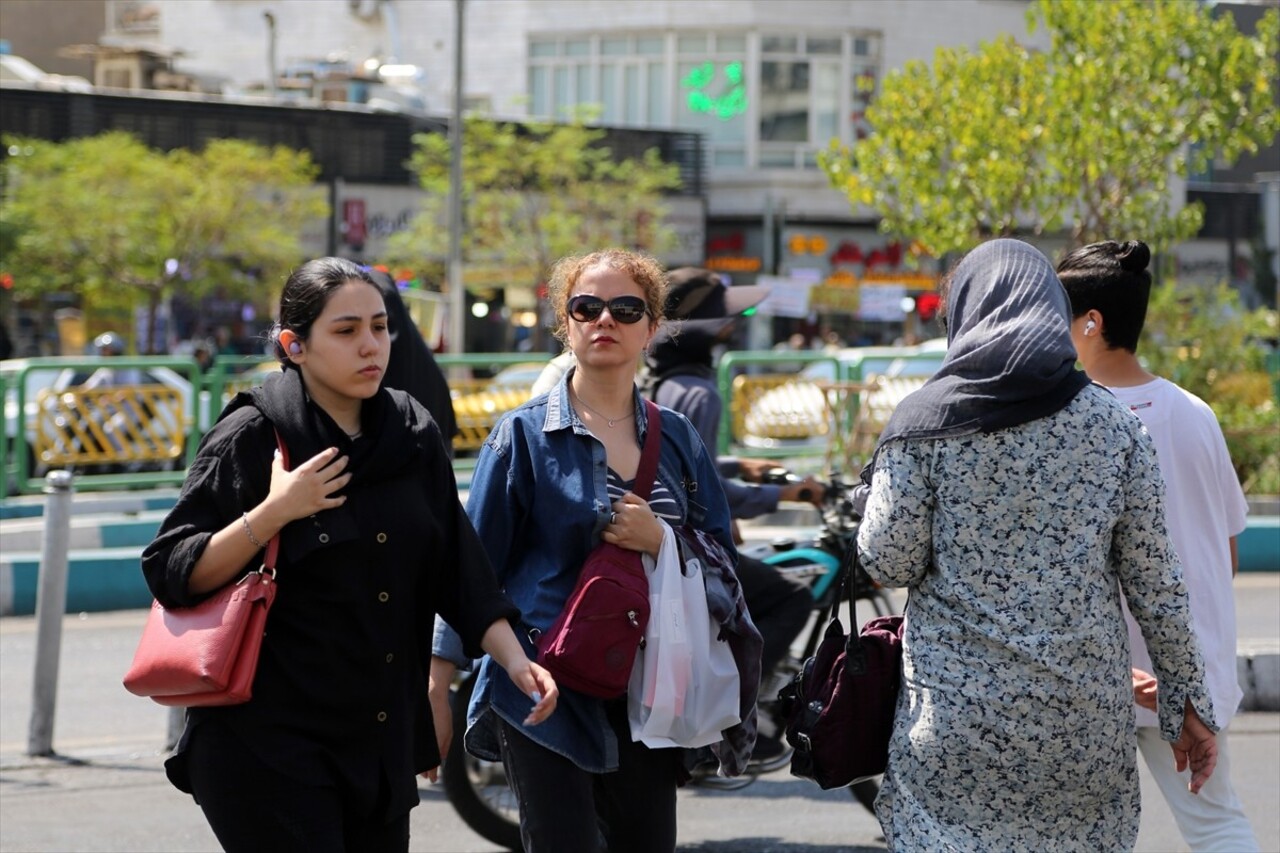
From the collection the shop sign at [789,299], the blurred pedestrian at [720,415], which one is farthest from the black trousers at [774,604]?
the shop sign at [789,299]

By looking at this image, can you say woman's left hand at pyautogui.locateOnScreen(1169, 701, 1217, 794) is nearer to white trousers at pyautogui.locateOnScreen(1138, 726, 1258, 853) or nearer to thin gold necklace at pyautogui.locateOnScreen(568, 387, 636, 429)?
white trousers at pyautogui.locateOnScreen(1138, 726, 1258, 853)

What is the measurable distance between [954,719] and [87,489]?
1217 cm

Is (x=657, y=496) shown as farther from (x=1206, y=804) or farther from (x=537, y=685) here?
(x=1206, y=804)

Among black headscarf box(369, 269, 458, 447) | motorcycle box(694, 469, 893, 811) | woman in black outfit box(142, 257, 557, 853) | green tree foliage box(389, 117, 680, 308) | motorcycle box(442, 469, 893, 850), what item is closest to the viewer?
woman in black outfit box(142, 257, 557, 853)

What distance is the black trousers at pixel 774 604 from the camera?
5.72 meters

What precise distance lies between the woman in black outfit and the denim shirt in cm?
29

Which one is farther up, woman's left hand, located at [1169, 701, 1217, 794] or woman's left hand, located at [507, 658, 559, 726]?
woman's left hand, located at [507, 658, 559, 726]

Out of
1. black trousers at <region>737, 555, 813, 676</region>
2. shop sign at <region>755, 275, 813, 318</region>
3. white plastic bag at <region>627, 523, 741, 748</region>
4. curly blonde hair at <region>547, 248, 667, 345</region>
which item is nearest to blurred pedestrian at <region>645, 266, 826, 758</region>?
black trousers at <region>737, 555, 813, 676</region>

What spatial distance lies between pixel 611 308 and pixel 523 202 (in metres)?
35.9

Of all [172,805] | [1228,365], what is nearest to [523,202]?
[1228,365]

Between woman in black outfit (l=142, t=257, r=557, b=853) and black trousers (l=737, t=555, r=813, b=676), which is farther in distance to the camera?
black trousers (l=737, t=555, r=813, b=676)

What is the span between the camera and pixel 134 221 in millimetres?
32469

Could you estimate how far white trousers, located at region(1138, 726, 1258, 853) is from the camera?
13.2 feet

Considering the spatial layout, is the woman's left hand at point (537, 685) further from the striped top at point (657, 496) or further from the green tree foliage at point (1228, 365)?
the green tree foliage at point (1228, 365)
